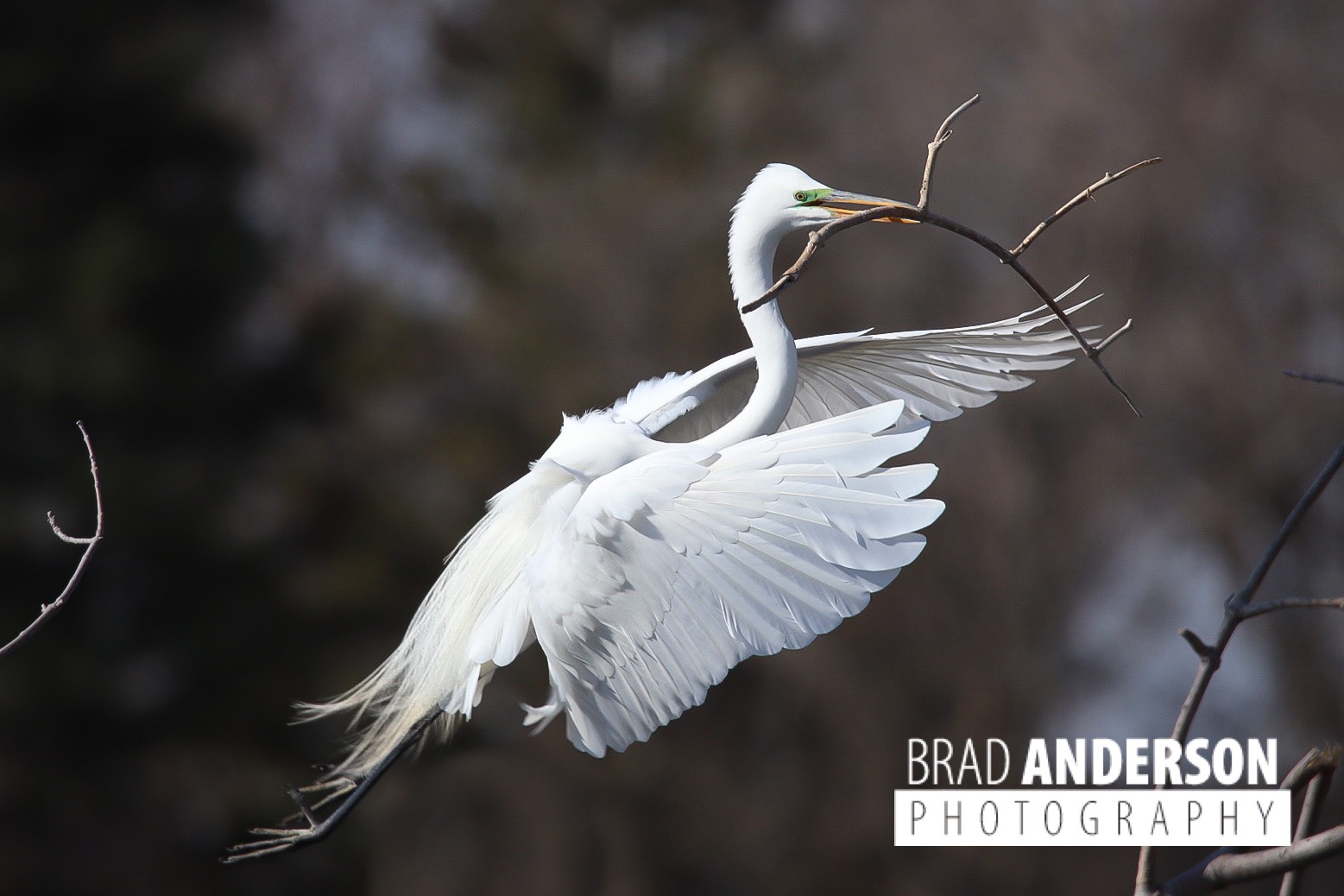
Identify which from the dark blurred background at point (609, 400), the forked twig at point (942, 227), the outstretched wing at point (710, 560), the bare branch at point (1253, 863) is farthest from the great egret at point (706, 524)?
the dark blurred background at point (609, 400)

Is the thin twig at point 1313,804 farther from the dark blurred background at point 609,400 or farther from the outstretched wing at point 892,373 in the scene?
the dark blurred background at point 609,400

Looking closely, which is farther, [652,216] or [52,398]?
[652,216]

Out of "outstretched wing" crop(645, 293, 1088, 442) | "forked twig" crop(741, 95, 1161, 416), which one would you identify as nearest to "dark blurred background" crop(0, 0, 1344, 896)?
"outstretched wing" crop(645, 293, 1088, 442)

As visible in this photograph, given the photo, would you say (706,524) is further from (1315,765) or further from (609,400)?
(609,400)

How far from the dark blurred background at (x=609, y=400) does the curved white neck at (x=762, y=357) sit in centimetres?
660

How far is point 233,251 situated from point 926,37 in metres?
5.16

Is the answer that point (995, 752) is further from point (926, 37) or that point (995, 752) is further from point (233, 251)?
point (233, 251)

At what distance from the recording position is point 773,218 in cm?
242

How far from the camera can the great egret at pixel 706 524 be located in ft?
6.72

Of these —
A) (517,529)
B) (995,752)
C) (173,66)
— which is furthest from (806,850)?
(517,529)

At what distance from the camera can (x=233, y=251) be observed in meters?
10.3

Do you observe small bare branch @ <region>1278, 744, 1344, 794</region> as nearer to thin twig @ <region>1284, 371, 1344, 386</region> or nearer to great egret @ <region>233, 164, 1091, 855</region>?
thin twig @ <region>1284, 371, 1344, 386</region>

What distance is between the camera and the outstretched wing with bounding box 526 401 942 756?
2021 millimetres

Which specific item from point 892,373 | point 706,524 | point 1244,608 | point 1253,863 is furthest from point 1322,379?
point 892,373
